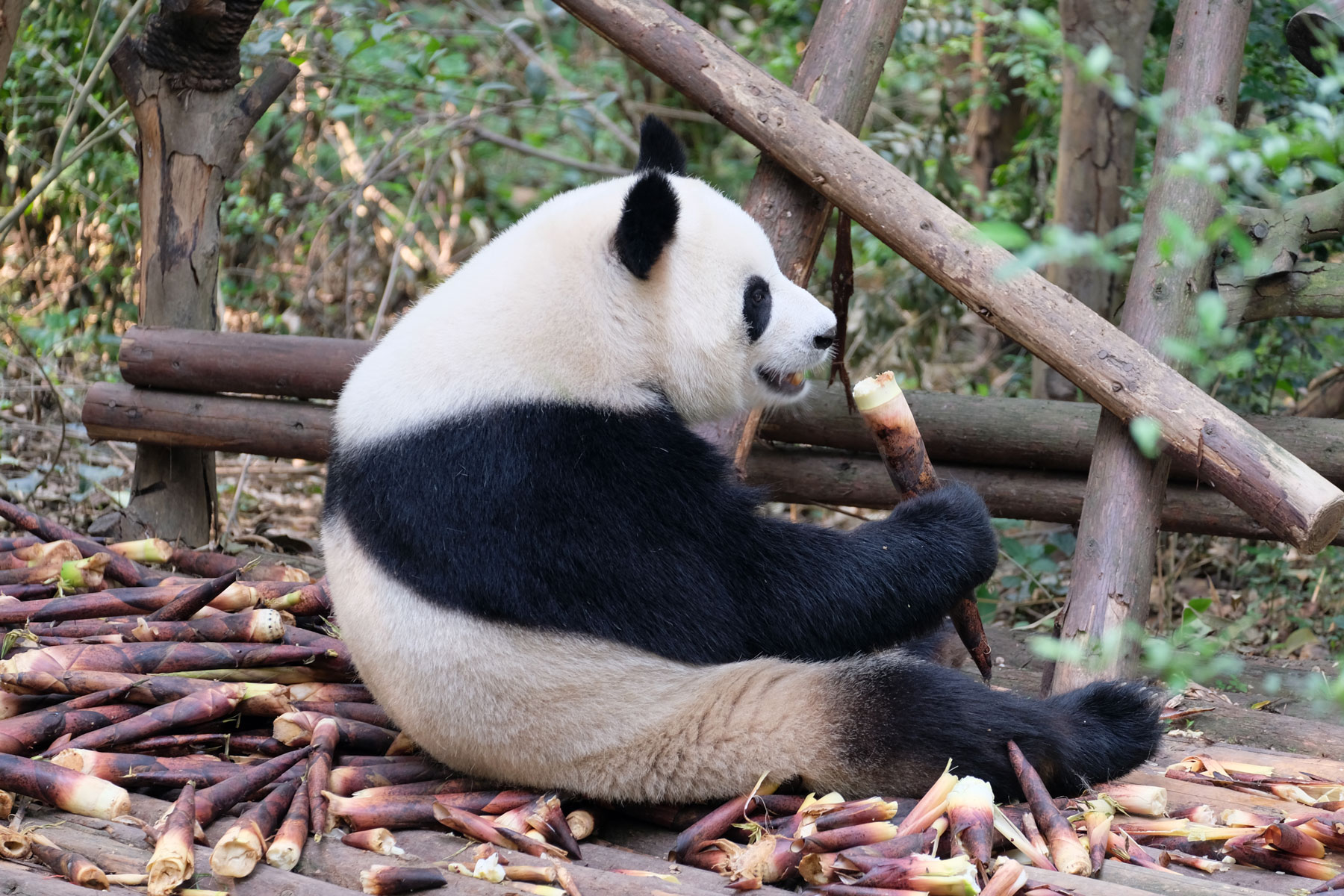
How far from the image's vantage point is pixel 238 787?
2.70m

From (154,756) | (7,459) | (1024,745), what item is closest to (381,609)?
(154,756)

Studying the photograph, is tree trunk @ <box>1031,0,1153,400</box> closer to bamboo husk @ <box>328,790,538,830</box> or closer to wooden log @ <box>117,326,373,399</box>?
wooden log @ <box>117,326,373,399</box>

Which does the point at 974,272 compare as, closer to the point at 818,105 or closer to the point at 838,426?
the point at 818,105

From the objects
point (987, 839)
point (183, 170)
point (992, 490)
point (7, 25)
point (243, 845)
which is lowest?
point (243, 845)

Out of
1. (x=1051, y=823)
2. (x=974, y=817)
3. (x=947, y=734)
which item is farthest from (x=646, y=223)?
(x=1051, y=823)

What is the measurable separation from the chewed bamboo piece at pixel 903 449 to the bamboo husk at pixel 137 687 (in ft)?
6.13

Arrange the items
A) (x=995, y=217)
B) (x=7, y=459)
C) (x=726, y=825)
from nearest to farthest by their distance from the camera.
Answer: (x=726, y=825) → (x=7, y=459) → (x=995, y=217)

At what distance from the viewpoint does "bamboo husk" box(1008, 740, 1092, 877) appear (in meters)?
2.31

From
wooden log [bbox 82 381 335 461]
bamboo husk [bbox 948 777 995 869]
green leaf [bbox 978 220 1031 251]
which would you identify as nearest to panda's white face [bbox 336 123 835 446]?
bamboo husk [bbox 948 777 995 869]

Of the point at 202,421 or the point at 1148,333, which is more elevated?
the point at 1148,333

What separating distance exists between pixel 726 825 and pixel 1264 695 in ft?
7.16

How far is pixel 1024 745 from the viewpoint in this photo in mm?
2717

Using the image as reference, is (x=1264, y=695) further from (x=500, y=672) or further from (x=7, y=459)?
(x=7, y=459)

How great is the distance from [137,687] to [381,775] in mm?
758
